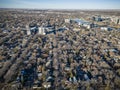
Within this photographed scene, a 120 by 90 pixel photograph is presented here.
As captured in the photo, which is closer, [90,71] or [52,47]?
[90,71]

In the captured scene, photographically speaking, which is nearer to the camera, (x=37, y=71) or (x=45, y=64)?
(x=37, y=71)

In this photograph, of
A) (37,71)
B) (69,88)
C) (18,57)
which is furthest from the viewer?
(18,57)

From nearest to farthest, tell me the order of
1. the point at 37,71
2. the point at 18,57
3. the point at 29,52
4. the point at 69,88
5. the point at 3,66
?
the point at 69,88 → the point at 37,71 → the point at 3,66 → the point at 18,57 → the point at 29,52

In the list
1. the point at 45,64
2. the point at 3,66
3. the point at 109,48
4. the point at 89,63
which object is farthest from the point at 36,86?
the point at 109,48

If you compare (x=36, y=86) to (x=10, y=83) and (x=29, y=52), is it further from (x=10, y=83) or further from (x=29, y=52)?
(x=29, y=52)

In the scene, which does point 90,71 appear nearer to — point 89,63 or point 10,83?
point 89,63

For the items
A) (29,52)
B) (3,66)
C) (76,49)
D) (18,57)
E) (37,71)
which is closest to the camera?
(37,71)

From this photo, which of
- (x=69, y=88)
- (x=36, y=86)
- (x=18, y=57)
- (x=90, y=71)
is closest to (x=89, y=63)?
(x=90, y=71)

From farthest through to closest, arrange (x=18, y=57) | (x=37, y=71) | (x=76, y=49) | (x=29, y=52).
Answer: (x=76, y=49) → (x=29, y=52) → (x=18, y=57) → (x=37, y=71)
